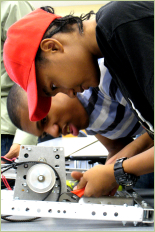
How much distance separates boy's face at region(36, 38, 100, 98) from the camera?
2.27 ft

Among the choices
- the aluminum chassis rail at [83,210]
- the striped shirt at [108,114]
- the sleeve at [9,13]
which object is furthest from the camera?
the sleeve at [9,13]

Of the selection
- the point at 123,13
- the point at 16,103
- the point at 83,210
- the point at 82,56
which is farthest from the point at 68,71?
the point at 16,103

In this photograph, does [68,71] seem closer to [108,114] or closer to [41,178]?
[41,178]

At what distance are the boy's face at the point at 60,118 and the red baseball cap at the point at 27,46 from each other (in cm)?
34

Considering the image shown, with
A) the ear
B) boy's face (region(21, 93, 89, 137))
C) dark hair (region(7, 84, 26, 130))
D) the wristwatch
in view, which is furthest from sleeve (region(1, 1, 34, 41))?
the wristwatch

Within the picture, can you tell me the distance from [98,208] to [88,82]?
1.26 ft

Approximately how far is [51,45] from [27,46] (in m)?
0.07

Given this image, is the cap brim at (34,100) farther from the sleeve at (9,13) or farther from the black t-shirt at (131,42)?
the sleeve at (9,13)

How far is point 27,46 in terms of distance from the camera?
0.70m

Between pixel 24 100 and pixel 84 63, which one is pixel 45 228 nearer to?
pixel 84 63

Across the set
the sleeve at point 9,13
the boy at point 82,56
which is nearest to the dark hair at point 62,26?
the boy at point 82,56

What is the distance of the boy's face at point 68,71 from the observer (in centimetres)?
69

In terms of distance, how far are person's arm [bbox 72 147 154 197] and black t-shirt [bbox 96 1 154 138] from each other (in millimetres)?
221

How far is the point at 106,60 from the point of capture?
57cm
